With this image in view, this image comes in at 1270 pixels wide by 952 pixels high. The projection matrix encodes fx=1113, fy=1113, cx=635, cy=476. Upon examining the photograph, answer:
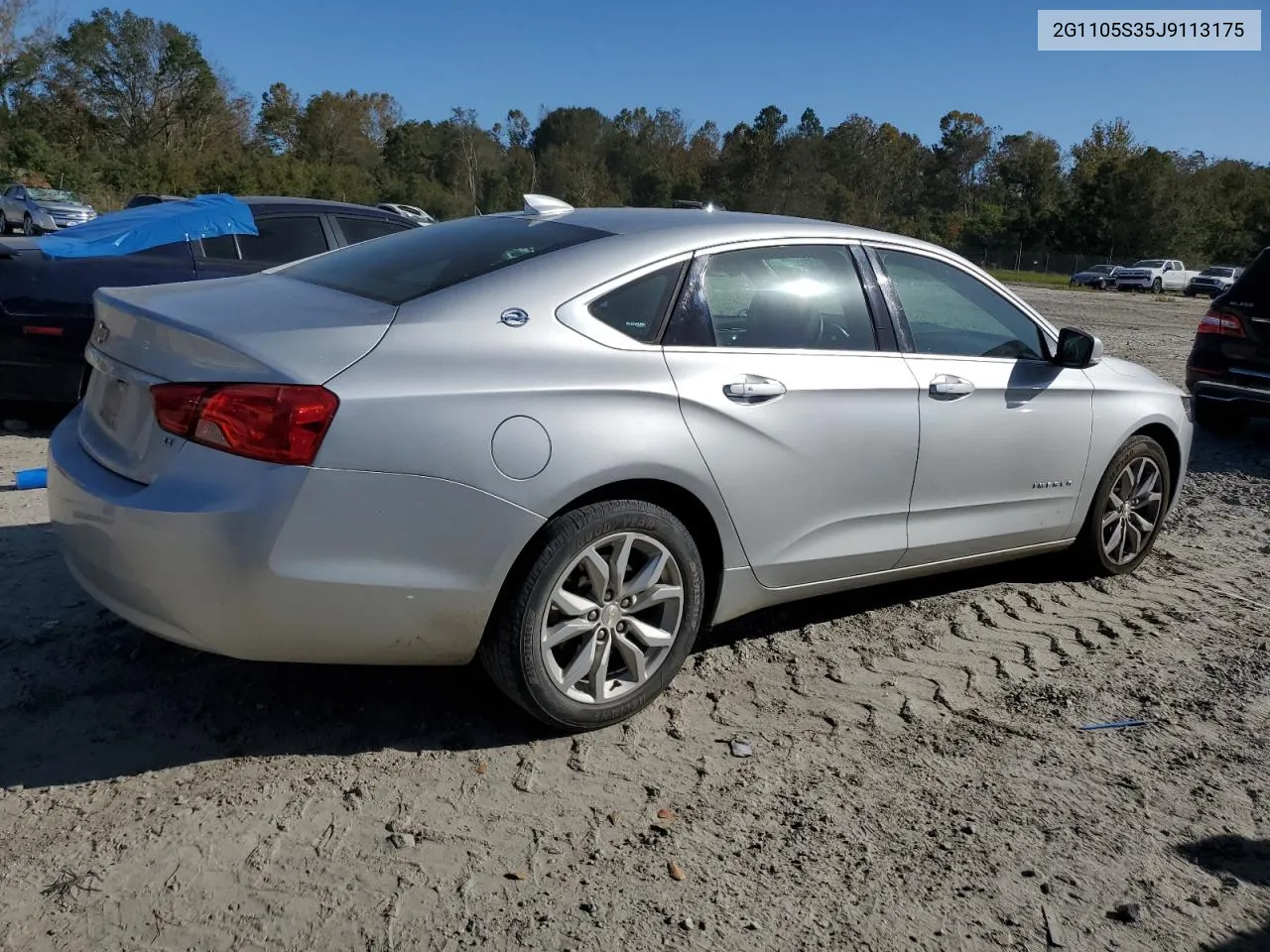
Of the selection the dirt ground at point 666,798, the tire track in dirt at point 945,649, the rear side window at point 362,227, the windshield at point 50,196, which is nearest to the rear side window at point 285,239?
the rear side window at point 362,227

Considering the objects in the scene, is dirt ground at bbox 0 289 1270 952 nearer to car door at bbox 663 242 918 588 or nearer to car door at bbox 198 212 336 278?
car door at bbox 663 242 918 588

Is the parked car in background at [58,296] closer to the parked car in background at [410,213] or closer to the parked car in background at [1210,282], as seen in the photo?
the parked car in background at [410,213]

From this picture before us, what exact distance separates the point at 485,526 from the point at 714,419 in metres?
0.87

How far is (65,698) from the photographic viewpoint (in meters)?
3.42

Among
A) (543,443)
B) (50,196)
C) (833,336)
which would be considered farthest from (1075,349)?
(50,196)

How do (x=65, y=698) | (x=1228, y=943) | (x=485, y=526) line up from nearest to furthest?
(x=1228, y=943)
(x=485, y=526)
(x=65, y=698)

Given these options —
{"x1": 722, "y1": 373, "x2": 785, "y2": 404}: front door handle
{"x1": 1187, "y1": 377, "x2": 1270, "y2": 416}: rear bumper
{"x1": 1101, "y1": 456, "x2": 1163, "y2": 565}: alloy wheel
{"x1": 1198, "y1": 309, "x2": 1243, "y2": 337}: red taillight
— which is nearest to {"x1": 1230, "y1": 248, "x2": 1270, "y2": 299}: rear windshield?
{"x1": 1198, "y1": 309, "x2": 1243, "y2": 337}: red taillight

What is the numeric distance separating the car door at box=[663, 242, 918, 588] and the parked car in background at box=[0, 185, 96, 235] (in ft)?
105

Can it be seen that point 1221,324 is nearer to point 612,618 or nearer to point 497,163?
point 612,618

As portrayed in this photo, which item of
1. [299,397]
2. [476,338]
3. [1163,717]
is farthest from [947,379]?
[299,397]

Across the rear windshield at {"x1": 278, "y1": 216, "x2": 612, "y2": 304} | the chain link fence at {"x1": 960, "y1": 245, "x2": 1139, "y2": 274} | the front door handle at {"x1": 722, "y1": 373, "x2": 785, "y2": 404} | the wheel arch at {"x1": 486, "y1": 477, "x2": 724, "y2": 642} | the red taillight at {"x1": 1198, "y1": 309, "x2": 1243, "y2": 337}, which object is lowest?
the wheel arch at {"x1": 486, "y1": 477, "x2": 724, "y2": 642}

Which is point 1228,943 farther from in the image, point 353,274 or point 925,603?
point 353,274

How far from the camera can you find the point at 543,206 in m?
4.32

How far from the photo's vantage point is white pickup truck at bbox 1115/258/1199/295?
168 ft
